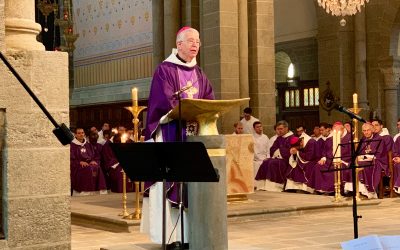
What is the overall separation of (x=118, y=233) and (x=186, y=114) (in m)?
3.24

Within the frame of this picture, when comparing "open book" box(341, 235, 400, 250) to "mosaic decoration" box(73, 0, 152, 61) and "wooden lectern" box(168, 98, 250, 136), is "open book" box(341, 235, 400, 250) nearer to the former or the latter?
"wooden lectern" box(168, 98, 250, 136)

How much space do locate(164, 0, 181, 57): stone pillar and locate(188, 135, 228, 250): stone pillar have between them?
900 centimetres

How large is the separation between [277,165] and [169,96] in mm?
7953

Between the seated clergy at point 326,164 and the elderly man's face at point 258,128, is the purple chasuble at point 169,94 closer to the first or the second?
the seated clergy at point 326,164

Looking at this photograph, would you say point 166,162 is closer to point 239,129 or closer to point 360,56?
point 239,129

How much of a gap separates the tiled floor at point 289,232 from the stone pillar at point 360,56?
28.9 ft

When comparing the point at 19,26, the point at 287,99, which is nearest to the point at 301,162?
the point at 287,99

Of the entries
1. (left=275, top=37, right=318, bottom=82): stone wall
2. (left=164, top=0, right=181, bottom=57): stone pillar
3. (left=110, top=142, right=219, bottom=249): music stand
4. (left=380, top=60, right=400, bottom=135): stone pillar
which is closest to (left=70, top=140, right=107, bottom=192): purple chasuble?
(left=164, top=0, right=181, bottom=57): stone pillar

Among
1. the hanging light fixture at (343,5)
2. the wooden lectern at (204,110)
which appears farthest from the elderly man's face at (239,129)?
the wooden lectern at (204,110)

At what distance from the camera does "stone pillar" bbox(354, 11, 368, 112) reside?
19500mm

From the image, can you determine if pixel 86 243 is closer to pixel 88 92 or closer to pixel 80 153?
pixel 80 153

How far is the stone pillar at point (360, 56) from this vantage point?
19.5 meters

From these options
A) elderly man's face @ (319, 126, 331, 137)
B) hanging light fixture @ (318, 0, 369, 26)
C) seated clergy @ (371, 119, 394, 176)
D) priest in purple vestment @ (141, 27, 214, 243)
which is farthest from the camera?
hanging light fixture @ (318, 0, 369, 26)

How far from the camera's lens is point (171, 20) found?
1498cm
